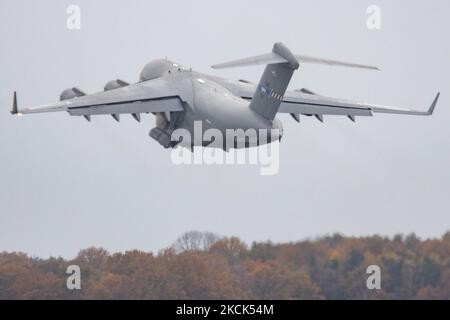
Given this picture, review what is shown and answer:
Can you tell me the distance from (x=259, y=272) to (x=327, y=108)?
13258 mm

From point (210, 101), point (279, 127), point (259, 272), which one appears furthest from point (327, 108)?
point (259, 272)

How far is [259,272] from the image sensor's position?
267 ft

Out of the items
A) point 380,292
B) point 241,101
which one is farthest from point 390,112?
point 380,292

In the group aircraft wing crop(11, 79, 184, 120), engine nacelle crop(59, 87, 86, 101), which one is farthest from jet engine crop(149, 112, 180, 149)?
engine nacelle crop(59, 87, 86, 101)

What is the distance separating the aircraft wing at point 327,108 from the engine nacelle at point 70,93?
955 cm

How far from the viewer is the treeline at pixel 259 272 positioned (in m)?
80.5

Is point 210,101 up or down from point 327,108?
up

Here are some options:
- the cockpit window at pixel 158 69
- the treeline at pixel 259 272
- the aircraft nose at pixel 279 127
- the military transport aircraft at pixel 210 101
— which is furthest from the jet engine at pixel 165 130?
the treeline at pixel 259 272

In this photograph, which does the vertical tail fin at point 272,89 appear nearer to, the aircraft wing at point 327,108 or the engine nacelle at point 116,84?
the aircraft wing at point 327,108

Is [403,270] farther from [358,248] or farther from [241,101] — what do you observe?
[241,101]

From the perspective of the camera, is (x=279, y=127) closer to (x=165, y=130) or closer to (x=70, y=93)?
(x=165, y=130)

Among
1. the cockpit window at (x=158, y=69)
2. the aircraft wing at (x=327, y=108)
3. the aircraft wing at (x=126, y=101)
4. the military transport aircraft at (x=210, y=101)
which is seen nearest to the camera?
the military transport aircraft at (x=210, y=101)

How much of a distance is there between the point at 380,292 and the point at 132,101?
16749mm
